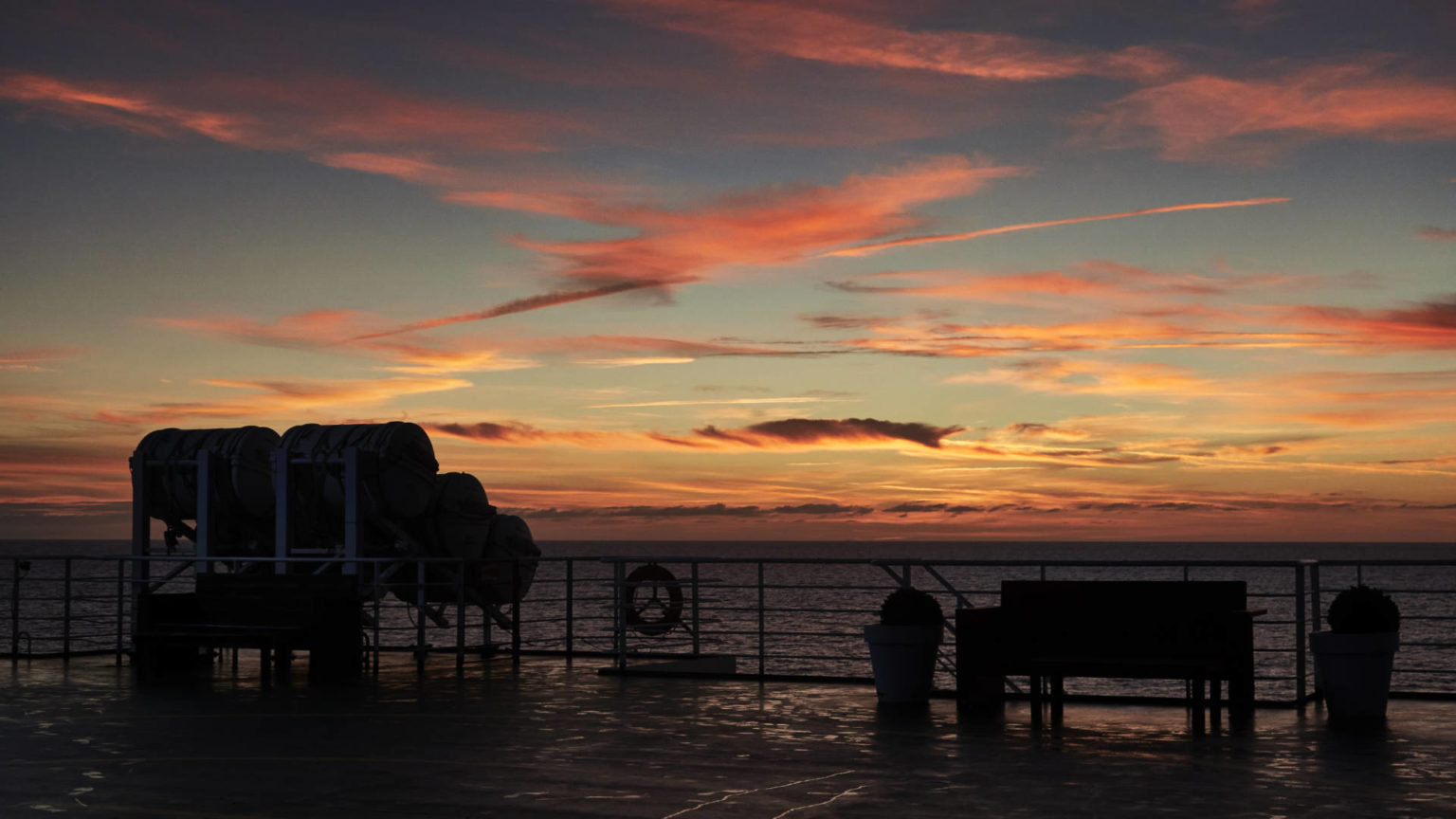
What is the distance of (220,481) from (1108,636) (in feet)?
44.6

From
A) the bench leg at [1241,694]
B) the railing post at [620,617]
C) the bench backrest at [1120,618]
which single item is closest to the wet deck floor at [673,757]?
the bench leg at [1241,694]

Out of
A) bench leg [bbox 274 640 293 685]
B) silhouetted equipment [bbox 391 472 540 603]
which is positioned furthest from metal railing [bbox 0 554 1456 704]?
bench leg [bbox 274 640 293 685]

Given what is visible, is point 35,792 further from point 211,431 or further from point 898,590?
point 211,431

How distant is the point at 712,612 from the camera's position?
4535 inches

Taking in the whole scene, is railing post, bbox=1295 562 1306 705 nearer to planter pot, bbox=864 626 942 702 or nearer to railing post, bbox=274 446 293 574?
planter pot, bbox=864 626 942 702

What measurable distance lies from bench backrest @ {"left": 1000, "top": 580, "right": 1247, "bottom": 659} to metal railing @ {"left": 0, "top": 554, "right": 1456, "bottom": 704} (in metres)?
0.38

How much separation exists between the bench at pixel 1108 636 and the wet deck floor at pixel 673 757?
0.41 m

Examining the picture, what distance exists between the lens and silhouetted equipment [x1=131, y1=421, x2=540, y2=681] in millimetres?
20906

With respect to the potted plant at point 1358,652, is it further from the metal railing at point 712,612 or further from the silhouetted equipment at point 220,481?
the silhouetted equipment at point 220,481

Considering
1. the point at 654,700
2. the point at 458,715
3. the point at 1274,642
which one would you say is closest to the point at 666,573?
the point at 654,700

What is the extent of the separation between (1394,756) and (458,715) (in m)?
7.68

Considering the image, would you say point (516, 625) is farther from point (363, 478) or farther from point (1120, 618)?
point (1120, 618)

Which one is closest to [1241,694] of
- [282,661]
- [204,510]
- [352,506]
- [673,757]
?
[673,757]

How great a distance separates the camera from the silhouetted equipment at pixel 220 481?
2238 centimetres
